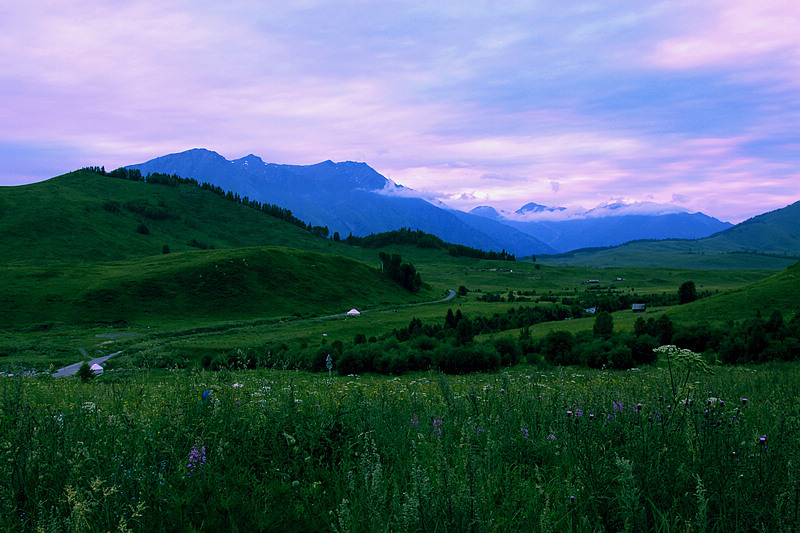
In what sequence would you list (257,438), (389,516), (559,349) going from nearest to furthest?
(389,516) → (257,438) → (559,349)

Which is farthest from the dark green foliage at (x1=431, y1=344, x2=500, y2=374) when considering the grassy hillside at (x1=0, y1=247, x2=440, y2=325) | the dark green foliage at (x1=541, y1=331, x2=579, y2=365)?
the grassy hillside at (x1=0, y1=247, x2=440, y2=325)

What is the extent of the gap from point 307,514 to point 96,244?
19182 cm

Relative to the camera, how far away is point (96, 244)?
528ft

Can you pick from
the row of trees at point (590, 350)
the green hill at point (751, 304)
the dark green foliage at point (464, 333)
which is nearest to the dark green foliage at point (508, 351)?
the row of trees at point (590, 350)

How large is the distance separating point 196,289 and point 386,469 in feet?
352

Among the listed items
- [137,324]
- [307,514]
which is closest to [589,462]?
[307,514]

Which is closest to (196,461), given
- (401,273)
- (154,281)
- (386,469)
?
(386,469)

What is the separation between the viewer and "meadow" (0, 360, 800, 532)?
3.96 metres

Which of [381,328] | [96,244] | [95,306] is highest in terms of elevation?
[96,244]

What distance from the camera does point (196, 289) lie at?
101750mm

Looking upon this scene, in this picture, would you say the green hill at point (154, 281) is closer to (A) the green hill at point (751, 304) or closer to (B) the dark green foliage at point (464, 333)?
(B) the dark green foliage at point (464, 333)

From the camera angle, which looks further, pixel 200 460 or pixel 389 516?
pixel 200 460

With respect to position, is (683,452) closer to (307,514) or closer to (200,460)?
(307,514)

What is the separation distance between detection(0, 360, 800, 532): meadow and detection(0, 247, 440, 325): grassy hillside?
8813cm
